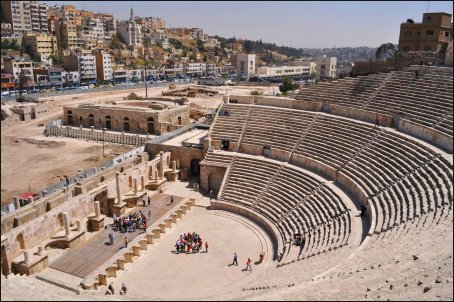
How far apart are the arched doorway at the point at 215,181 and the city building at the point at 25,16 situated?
104 metres

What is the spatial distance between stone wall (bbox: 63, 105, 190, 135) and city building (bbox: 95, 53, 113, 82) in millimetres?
50760

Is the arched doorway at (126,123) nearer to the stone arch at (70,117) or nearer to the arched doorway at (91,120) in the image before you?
the arched doorway at (91,120)

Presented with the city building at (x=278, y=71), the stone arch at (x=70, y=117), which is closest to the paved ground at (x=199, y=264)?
the stone arch at (x=70, y=117)

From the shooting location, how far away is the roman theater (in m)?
13.0

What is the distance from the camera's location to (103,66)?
3807 inches

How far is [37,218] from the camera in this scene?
66.0 ft

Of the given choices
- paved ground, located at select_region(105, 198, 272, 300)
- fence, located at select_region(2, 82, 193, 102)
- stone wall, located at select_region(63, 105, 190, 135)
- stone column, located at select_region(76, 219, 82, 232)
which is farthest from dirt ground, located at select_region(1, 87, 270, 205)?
fence, located at select_region(2, 82, 193, 102)

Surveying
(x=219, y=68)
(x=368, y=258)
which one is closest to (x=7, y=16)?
(x=219, y=68)

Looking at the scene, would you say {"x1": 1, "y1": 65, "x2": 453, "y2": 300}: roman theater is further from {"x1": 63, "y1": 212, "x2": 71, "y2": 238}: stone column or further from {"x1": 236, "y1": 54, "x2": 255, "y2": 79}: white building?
{"x1": 236, "y1": 54, "x2": 255, "y2": 79}: white building

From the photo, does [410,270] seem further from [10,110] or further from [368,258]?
[10,110]

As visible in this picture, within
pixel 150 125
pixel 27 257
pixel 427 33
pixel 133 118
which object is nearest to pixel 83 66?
pixel 133 118

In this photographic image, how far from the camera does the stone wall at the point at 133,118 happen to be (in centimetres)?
4347

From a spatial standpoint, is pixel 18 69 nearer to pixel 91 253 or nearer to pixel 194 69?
pixel 194 69

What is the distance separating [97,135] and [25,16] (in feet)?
305
